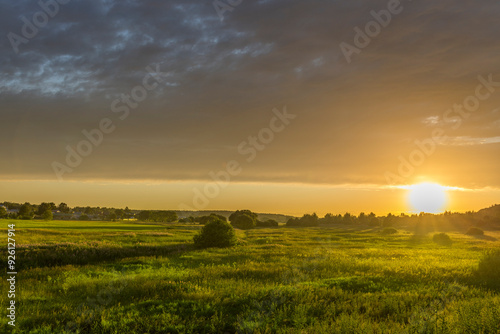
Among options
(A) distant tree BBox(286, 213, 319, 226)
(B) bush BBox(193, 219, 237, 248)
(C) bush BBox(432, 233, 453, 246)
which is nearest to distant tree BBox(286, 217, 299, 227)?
(A) distant tree BBox(286, 213, 319, 226)

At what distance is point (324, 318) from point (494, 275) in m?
15.7

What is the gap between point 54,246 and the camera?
25812 millimetres

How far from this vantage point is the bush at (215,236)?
122ft

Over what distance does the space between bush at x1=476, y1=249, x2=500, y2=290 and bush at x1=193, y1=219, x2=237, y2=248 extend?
24.8 metres

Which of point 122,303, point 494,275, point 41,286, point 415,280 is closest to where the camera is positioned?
point 122,303

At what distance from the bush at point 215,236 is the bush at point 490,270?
2475cm

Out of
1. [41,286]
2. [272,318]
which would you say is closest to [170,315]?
[272,318]

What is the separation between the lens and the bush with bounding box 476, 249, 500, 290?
17891 millimetres

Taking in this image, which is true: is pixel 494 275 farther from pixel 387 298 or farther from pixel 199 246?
pixel 199 246

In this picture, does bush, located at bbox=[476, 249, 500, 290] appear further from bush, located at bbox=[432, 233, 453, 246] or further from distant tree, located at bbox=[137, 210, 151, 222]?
distant tree, located at bbox=[137, 210, 151, 222]

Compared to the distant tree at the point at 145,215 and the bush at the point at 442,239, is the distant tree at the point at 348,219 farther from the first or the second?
the bush at the point at 442,239

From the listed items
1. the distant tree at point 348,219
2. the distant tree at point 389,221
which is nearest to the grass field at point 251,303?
the distant tree at point 389,221

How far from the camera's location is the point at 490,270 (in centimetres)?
2039

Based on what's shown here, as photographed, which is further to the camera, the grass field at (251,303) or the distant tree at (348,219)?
the distant tree at (348,219)
